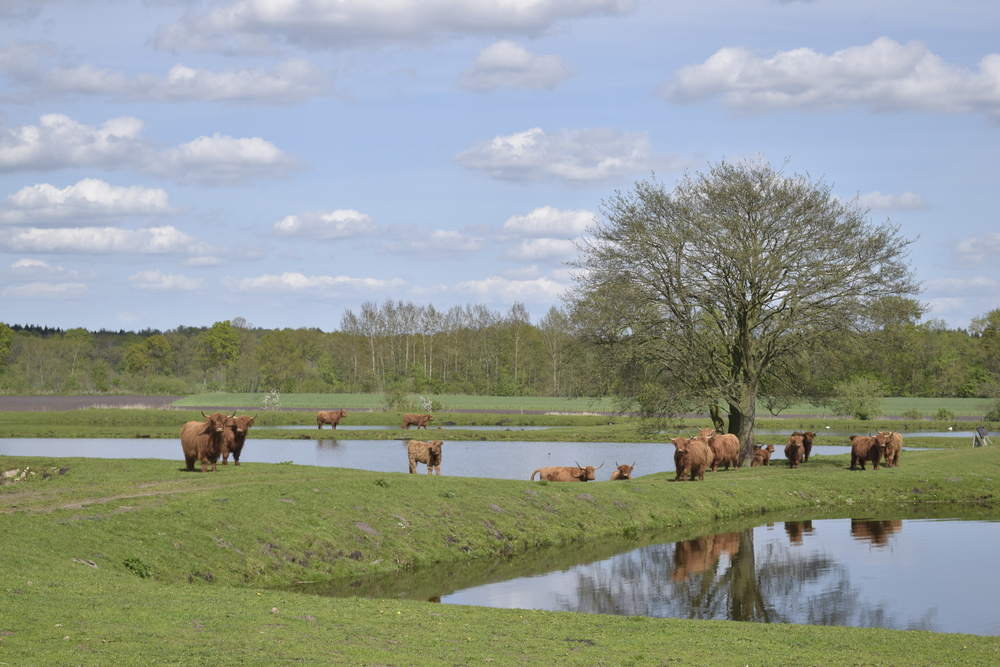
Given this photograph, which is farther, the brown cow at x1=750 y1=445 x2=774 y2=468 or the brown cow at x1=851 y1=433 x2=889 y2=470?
the brown cow at x1=750 y1=445 x2=774 y2=468

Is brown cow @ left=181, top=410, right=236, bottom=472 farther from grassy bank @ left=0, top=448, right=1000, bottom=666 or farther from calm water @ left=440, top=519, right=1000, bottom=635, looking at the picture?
calm water @ left=440, top=519, right=1000, bottom=635

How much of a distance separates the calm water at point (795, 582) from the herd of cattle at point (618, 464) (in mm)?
6500

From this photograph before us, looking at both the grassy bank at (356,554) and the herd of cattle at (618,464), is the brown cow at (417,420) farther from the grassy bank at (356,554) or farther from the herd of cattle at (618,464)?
the grassy bank at (356,554)

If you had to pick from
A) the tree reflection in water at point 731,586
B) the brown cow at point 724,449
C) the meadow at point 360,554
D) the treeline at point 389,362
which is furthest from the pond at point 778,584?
the treeline at point 389,362

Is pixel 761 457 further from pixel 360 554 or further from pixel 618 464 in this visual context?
pixel 360 554

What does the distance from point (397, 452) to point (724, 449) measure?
1885cm

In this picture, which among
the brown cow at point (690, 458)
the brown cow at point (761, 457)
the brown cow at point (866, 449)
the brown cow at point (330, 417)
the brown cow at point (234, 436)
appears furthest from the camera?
the brown cow at point (330, 417)

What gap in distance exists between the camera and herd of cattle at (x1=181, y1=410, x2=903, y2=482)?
1136 inches

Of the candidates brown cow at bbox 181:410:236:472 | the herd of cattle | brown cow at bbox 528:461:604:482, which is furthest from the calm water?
brown cow at bbox 181:410:236:472

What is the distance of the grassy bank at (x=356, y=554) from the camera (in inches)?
465

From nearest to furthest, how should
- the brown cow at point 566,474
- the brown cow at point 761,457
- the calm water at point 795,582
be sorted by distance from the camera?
the calm water at point 795,582, the brown cow at point 566,474, the brown cow at point 761,457

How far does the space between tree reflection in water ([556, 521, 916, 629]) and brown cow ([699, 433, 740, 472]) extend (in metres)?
11.0

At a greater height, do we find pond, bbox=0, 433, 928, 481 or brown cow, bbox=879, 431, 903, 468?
brown cow, bbox=879, 431, 903, 468

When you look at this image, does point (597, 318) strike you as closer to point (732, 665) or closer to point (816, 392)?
point (816, 392)
